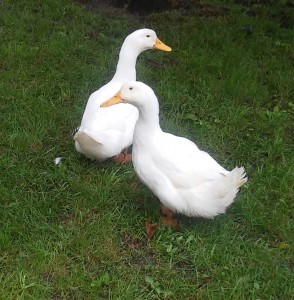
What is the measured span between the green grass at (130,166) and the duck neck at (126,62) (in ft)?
1.78

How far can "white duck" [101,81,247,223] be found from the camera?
3.40m

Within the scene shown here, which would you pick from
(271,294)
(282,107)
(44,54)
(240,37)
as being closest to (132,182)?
(271,294)

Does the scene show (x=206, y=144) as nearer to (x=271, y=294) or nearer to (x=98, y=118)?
(x=98, y=118)

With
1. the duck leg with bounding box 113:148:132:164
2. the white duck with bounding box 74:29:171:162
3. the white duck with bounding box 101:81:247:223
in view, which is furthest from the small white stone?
the white duck with bounding box 101:81:247:223

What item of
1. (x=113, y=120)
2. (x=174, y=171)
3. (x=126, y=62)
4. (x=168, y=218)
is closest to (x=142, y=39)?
(x=126, y=62)

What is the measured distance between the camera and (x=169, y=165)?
3539mm

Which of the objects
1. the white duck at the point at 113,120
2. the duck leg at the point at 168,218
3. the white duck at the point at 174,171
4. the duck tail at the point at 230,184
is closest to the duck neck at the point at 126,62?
the white duck at the point at 113,120

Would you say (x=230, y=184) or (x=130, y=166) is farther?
(x=130, y=166)

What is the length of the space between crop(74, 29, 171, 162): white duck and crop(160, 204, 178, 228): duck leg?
1.96ft

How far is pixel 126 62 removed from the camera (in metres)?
4.58

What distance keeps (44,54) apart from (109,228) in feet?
8.93

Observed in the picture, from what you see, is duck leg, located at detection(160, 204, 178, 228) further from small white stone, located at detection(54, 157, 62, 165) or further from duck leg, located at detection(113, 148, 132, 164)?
small white stone, located at detection(54, 157, 62, 165)

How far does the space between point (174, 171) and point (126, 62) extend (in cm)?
141

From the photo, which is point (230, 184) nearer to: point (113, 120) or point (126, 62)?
point (113, 120)
